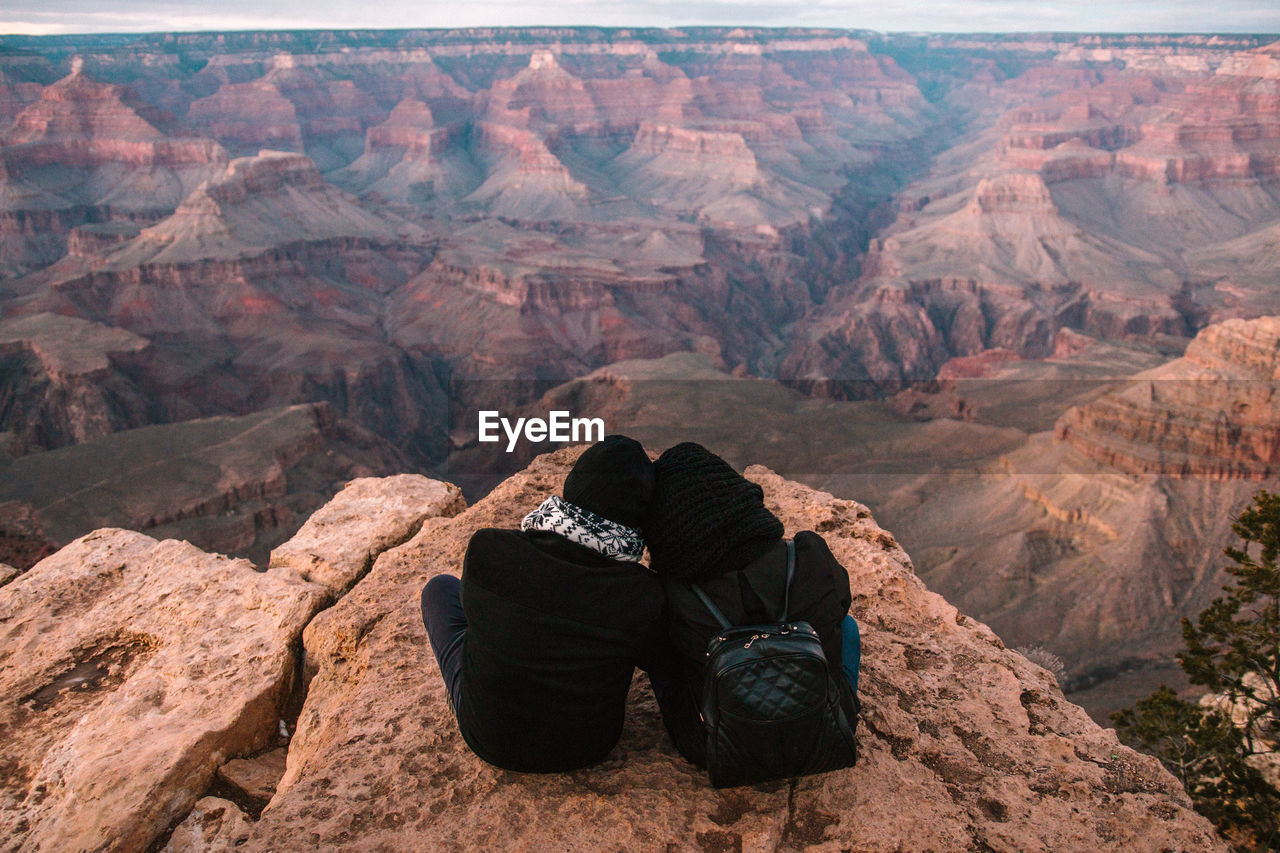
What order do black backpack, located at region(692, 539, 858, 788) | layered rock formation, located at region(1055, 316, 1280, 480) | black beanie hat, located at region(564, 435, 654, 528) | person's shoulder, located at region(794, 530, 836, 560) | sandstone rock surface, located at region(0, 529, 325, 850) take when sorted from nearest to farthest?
black backpack, located at region(692, 539, 858, 788) → black beanie hat, located at region(564, 435, 654, 528) → person's shoulder, located at region(794, 530, 836, 560) → sandstone rock surface, located at region(0, 529, 325, 850) → layered rock formation, located at region(1055, 316, 1280, 480)

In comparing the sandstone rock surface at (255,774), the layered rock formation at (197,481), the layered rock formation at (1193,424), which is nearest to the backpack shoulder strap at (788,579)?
the sandstone rock surface at (255,774)

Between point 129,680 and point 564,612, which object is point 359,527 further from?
point 564,612

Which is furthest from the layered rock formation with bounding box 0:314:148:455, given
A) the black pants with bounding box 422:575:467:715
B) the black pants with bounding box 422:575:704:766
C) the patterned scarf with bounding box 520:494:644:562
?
the patterned scarf with bounding box 520:494:644:562

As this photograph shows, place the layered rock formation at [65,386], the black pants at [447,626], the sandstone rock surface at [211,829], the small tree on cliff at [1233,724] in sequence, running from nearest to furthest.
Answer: the sandstone rock surface at [211,829] < the black pants at [447,626] < the small tree on cliff at [1233,724] < the layered rock formation at [65,386]

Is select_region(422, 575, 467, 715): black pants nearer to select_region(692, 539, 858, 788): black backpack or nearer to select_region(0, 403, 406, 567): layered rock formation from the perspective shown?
select_region(692, 539, 858, 788): black backpack

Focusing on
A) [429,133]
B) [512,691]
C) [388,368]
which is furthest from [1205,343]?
[429,133]

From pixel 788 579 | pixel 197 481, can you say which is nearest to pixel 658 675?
pixel 788 579

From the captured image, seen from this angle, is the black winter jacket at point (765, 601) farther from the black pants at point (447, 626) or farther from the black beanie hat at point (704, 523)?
the black pants at point (447, 626)
